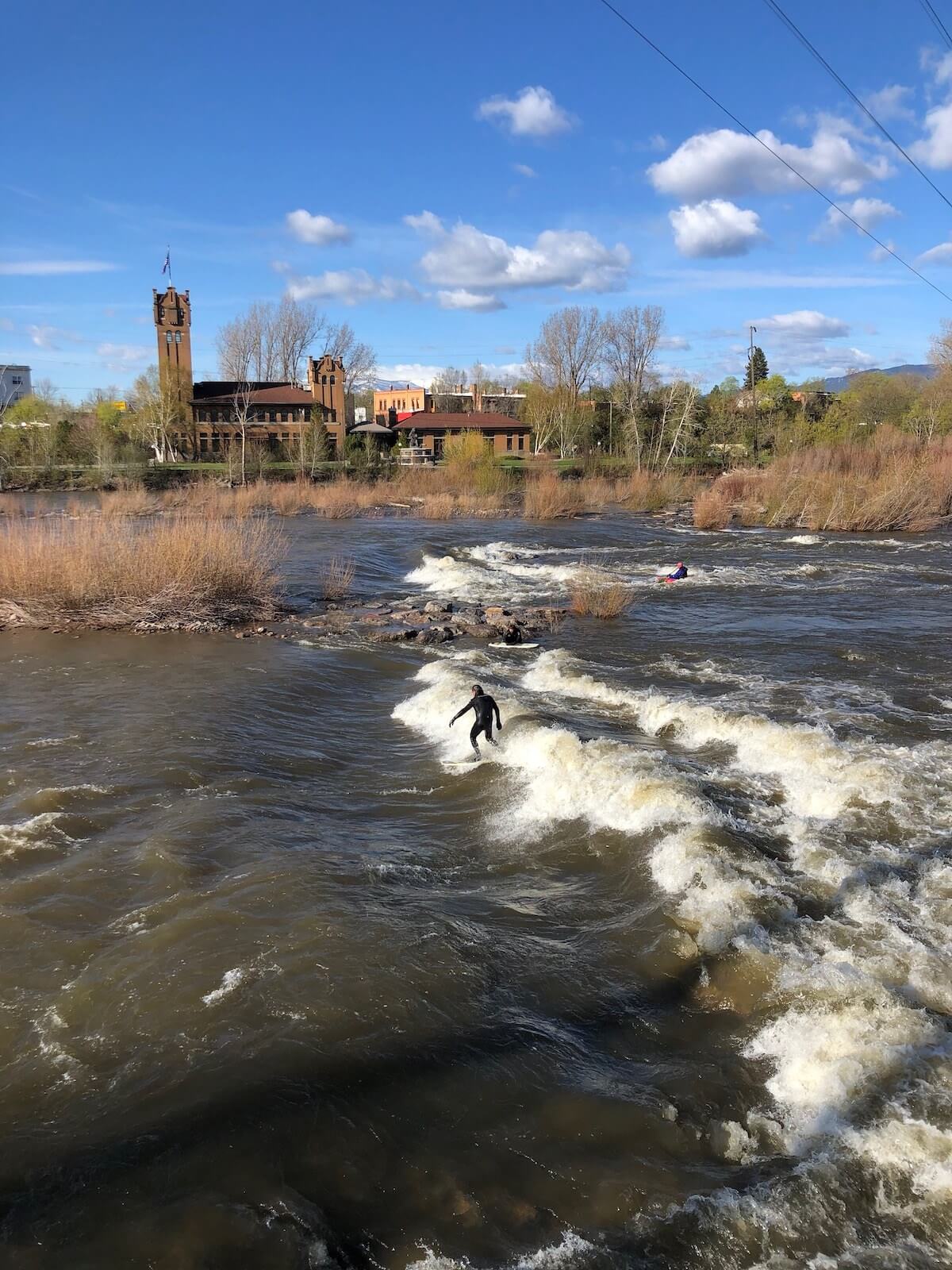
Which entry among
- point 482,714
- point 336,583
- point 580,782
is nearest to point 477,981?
point 580,782

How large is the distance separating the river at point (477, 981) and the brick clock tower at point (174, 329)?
77.3 m

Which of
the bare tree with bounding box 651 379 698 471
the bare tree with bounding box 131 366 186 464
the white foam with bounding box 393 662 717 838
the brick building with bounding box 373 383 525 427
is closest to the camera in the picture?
the white foam with bounding box 393 662 717 838

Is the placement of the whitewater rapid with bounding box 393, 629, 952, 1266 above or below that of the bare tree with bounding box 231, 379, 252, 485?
below

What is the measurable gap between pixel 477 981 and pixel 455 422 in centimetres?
8441

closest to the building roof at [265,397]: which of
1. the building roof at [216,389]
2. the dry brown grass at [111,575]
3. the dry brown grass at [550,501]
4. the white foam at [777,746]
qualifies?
the building roof at [216,389]

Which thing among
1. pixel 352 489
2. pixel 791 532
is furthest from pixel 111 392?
pixel 791 532

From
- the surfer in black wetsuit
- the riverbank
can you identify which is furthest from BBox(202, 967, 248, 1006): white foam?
the riverbank

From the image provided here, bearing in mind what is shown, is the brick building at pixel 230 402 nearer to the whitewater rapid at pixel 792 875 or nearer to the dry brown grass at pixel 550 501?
the dry brown grass at pixel 550 501

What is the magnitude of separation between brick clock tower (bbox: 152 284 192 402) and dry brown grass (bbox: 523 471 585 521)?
51.6 m

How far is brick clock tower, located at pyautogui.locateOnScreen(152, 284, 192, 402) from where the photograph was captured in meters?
81.8

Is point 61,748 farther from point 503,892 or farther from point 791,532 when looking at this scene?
point 791,532

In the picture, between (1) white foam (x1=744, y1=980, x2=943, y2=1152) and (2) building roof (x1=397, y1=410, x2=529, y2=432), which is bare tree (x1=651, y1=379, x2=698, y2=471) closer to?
(2) building roof (x1=397, y1=410, x2=529, y2=432)

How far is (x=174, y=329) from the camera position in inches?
3238

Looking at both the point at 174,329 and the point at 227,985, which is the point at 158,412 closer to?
the point at 174,329
